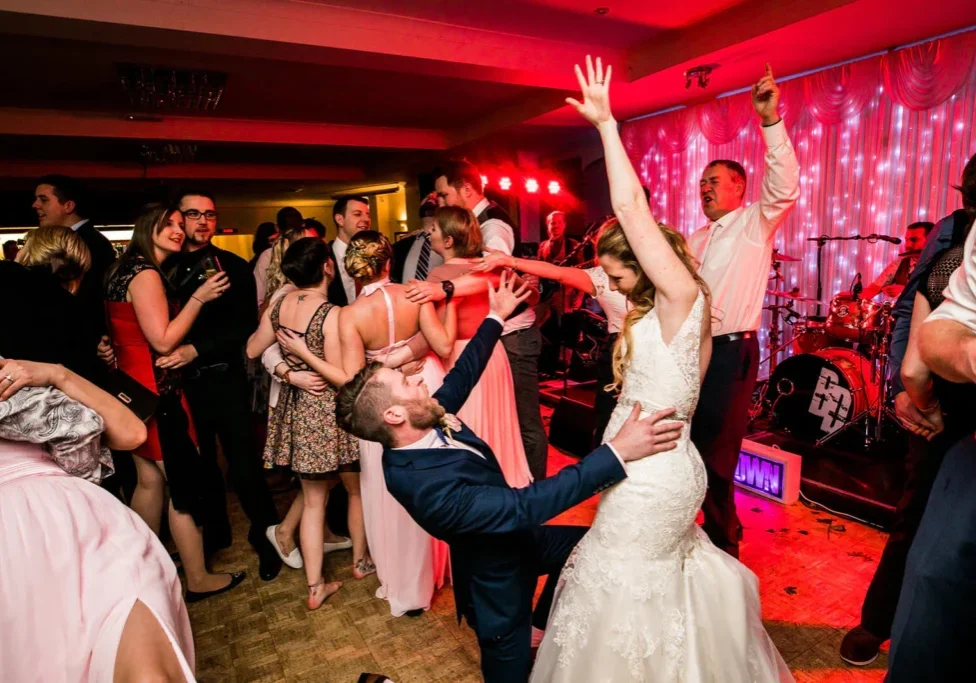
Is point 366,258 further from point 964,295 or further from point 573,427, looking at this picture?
point 573,427

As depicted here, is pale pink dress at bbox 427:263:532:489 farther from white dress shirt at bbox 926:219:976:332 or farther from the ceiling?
the ceiling

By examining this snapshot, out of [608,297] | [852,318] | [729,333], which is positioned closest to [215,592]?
[608,297]

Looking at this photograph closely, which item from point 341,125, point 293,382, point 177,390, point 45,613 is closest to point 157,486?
point 177,390

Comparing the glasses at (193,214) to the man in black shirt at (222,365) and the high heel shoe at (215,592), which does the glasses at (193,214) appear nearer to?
the man in black shirt at (222,365)

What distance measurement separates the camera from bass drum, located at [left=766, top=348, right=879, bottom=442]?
13.3ft

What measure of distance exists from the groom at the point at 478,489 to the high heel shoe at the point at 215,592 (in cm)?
165

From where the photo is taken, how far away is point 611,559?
1.47 m

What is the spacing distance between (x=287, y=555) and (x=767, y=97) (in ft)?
9.75

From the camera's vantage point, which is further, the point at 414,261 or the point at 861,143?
the point at 861,143

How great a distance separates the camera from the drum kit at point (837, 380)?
4.03m

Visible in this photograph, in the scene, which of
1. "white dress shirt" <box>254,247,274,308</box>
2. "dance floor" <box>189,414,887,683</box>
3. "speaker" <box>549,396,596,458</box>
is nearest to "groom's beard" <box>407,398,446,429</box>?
"dance floor" <box>189,414,887,683</box>

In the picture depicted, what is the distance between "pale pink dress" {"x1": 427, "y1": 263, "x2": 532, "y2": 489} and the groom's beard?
1079 mm

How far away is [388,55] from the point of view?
4.48 metres

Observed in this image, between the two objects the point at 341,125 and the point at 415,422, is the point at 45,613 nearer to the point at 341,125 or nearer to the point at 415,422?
the point at 415,422
